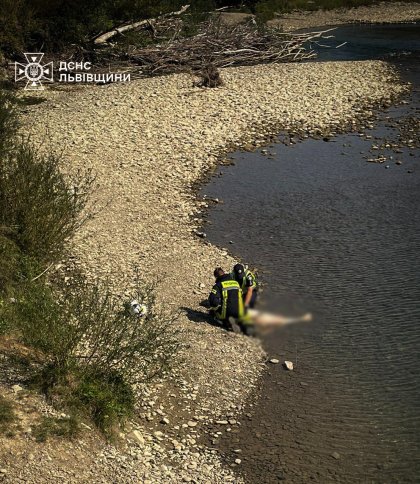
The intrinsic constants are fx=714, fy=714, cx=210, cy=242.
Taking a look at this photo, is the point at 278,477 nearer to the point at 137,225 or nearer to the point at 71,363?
the point at 71,363

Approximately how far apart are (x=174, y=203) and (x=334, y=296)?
247 inches

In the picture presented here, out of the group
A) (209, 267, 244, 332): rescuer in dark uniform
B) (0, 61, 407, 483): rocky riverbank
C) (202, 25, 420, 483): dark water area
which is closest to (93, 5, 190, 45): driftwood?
(0, 61, 407, 483): rocky riverbank

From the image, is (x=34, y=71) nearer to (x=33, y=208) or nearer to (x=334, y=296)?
(x=33, y=208)

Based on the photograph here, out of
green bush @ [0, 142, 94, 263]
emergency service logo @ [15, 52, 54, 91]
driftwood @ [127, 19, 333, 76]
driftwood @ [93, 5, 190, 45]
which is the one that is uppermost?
driftwood @ [93, 5, 190, 45]

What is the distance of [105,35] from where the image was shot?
35.5 meters

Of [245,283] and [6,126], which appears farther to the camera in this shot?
[6,126]

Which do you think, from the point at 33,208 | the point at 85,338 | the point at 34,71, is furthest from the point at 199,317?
the point at 34,71

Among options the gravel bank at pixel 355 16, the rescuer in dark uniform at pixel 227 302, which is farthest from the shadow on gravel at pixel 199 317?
the gravel bank at pixel 355 16

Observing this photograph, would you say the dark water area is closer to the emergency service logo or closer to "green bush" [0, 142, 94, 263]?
"green bush" [0, 142, 94, 263]

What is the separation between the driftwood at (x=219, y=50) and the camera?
32906 mm

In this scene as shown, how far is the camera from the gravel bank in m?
50.2

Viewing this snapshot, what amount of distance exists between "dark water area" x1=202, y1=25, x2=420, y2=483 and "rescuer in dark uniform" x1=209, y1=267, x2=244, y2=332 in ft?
2.73

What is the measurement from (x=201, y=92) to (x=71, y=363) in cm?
1950

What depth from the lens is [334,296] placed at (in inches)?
609
